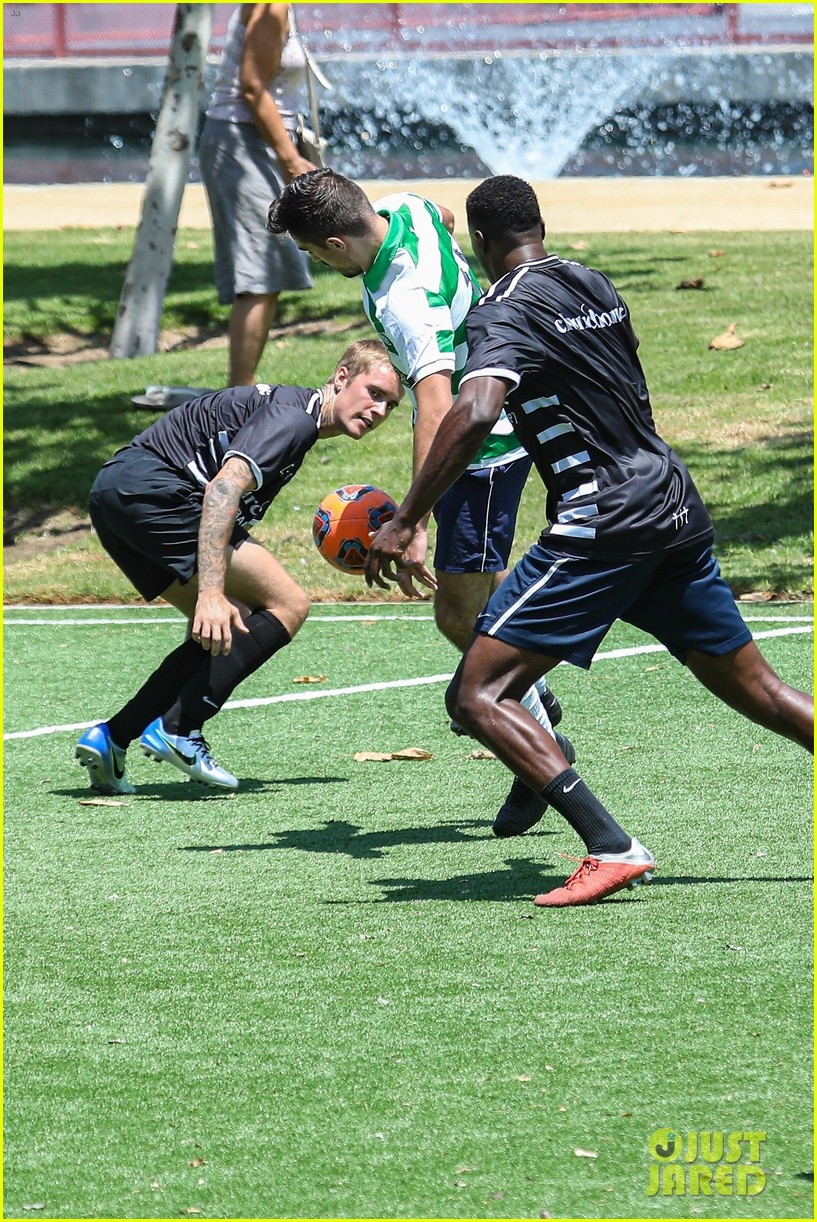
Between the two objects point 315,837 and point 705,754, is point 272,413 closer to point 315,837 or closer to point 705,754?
point 315,837

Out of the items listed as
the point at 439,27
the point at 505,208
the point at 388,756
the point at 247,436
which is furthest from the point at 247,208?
the point at 439,27

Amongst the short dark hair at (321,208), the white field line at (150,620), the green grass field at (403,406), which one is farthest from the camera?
the green grass field at (403,406)

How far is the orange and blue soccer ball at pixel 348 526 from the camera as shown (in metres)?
6.04

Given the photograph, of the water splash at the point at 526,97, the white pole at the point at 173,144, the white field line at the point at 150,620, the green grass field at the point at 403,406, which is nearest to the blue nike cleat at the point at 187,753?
the white field line at the point at 150,620

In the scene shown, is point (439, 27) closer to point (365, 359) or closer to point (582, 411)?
point (365, 359)

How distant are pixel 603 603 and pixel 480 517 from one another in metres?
1.26

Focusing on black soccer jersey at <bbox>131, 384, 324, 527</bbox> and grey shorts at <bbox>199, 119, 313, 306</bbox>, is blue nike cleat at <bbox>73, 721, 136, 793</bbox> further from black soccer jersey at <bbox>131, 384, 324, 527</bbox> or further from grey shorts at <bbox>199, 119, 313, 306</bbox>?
grey shorts at <bbox>199, 119, 313, 306</bbox>

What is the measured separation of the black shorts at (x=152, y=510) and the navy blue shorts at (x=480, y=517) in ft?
2.62

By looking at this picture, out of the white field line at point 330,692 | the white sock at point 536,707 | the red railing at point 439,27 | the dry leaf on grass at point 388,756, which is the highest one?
the red railing at point 439,27

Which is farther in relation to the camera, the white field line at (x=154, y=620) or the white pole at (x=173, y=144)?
the white pole at (x=173, y=144)

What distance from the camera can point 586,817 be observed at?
4820 millimetres

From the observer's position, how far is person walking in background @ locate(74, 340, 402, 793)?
609cm

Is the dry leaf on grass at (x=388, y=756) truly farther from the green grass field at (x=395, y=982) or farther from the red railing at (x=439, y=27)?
the red railing at (x=439, y=27)

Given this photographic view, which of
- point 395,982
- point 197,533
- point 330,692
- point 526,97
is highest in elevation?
point 526,97
